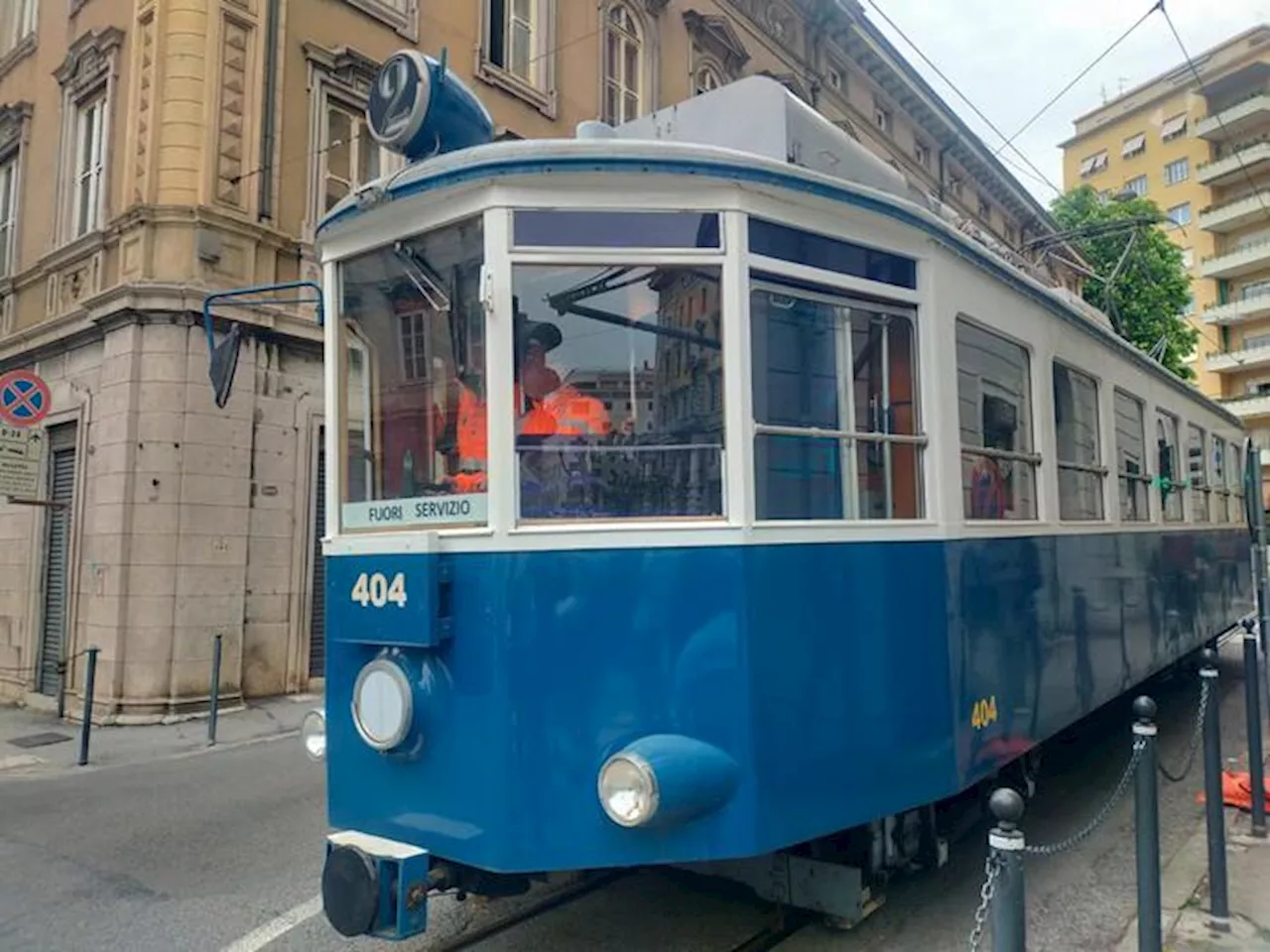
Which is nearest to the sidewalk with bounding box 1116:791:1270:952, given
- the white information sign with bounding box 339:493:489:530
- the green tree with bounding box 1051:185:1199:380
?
the white information sign with bounding box 339:493:489:530

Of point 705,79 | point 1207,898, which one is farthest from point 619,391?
point 705,79

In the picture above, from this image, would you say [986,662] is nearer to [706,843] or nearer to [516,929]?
[706,843]

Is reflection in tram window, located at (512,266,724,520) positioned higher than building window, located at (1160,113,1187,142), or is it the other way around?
building window, located at (1160,113,1187,142)

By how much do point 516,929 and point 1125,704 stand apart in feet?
22.6

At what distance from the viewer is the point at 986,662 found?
4.19 metres

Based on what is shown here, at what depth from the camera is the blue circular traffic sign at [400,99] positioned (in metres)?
3.86

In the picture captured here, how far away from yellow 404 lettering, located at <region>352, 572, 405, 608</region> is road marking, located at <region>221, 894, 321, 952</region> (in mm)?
1872

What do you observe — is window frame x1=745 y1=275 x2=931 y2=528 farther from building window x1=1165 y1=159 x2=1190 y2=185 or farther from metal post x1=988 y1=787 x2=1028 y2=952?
building window x1=1165 y1=159 x2=1190 y2=185

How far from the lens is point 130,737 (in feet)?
30.9

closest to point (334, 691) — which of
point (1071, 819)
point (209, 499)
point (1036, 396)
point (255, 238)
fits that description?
point (1036, 396)

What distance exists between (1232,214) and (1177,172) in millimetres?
5140

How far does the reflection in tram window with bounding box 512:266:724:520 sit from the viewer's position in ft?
10.9

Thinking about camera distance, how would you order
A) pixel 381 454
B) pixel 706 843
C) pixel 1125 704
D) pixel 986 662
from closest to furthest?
→ pixel 706 843, pixel 381 454, pixel 986 662, pixel 1125 704

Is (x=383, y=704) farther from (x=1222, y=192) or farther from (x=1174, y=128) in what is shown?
(x=1174, y=128)
